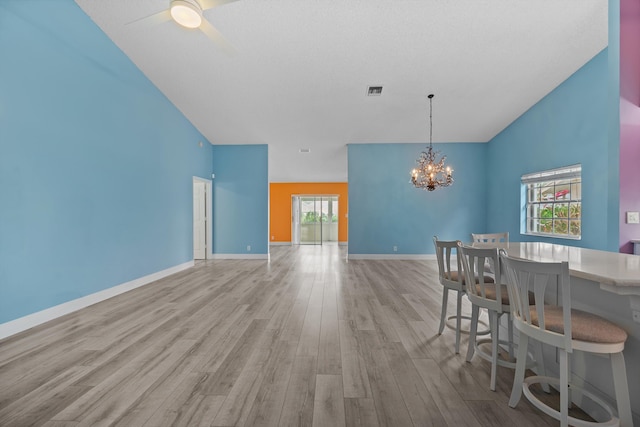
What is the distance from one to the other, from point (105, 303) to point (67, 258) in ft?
2.42

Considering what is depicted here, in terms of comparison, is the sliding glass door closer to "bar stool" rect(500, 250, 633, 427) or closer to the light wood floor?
the light wood floor

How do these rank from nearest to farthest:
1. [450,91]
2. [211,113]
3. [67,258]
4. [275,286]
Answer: [67,258] → [275,286] → [450,91] → [211,113]

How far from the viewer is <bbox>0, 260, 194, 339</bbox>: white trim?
257 centimetres

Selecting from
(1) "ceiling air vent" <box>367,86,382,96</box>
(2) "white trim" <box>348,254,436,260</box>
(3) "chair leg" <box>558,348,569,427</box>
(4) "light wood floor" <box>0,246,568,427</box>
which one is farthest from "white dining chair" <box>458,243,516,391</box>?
(2) "white trim" <box>348,254,436,260</box>

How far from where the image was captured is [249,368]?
201 cm

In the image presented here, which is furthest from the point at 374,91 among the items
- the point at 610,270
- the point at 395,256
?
the point at 610,270

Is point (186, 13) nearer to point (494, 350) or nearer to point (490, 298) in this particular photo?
point (490, 298)

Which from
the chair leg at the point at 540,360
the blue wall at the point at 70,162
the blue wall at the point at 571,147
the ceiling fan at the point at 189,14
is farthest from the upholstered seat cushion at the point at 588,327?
the blue wall at the point at 70,162

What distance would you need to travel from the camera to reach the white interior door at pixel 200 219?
22.8 feet

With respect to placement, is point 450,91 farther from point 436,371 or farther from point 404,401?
point 404,401

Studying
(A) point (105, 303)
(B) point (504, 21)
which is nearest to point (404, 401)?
(A) point (105, 303)

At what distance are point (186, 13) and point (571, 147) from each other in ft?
19.2

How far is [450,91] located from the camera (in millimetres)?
4953

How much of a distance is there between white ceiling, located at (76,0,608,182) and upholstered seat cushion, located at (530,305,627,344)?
11.8 ft
